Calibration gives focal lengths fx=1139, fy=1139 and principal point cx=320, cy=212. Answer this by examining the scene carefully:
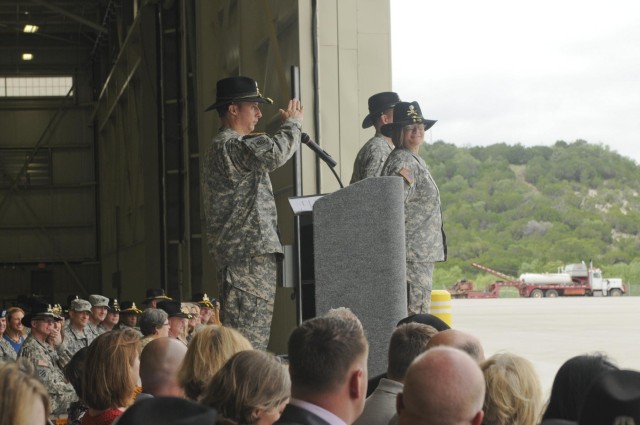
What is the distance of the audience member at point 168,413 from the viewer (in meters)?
1.74

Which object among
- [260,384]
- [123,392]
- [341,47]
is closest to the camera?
[260,384]

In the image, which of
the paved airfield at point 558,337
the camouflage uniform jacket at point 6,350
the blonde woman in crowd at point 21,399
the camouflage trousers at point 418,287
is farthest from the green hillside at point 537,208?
the blonde woman in crowd at point 21,399

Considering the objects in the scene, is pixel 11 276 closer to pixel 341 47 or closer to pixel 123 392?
pixel 341 47

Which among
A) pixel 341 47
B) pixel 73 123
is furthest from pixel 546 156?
pixel 341 47

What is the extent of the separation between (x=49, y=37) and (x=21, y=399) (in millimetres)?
29265

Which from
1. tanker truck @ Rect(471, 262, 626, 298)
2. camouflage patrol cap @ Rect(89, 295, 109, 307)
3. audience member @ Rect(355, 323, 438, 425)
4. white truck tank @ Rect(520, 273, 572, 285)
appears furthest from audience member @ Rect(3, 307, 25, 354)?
white truck tank @ Rect(520, 273, 572, 285)

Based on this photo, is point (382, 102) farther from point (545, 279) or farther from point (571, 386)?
point (545, 279)

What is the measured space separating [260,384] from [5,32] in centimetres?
2862

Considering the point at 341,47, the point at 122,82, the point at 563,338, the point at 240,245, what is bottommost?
the point at 563,338

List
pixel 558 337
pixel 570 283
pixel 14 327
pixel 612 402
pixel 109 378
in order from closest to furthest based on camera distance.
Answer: pixel 612 402 → pixel 109 378 → pixel 14 327 → pixel 558 337 → pixel 570 283

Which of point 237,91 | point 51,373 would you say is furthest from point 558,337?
point 237,91

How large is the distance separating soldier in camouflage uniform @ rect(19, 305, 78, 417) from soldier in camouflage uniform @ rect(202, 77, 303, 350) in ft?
10.5

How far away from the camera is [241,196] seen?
5.45 meters

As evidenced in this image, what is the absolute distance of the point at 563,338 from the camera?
654 inches
